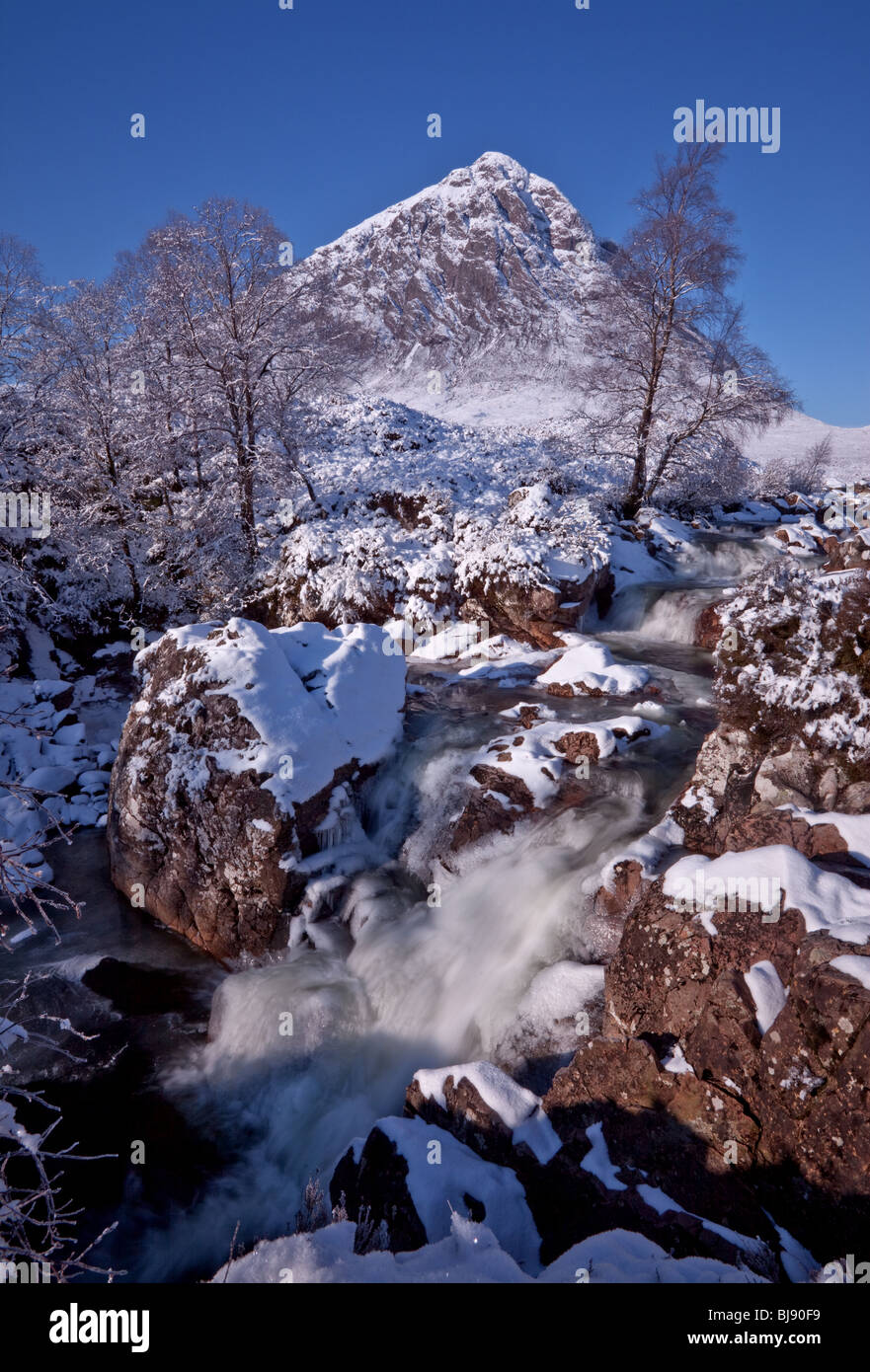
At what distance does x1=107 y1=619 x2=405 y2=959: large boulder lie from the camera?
9.05 metres

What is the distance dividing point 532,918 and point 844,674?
456 cm

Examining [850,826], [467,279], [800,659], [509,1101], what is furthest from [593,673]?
[467,279]

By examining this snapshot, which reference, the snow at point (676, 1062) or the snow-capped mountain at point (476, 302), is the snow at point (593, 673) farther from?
the snow-capped mountain at point (476, 302)

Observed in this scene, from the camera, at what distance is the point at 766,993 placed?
4582 mm

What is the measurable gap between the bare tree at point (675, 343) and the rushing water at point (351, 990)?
12.5 m

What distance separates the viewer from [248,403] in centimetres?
1778

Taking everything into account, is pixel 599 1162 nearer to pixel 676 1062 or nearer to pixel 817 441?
pixel 676 1062

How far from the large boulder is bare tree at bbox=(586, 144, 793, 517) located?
14.8 m

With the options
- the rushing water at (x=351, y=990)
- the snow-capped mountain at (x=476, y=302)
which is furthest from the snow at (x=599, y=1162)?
the snow-capped mountain at (x=476, y=302)

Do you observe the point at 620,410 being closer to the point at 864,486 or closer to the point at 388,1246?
Answer: the point at 864,486

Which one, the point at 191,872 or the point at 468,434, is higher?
the point at 468,434

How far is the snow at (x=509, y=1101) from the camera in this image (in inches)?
196

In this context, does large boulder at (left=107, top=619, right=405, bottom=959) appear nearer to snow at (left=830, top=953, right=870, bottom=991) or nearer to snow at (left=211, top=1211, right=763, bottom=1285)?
snow at (left=211, top=1211, right=763, bottom=1285)

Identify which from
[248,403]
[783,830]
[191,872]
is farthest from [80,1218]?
[248,403]
